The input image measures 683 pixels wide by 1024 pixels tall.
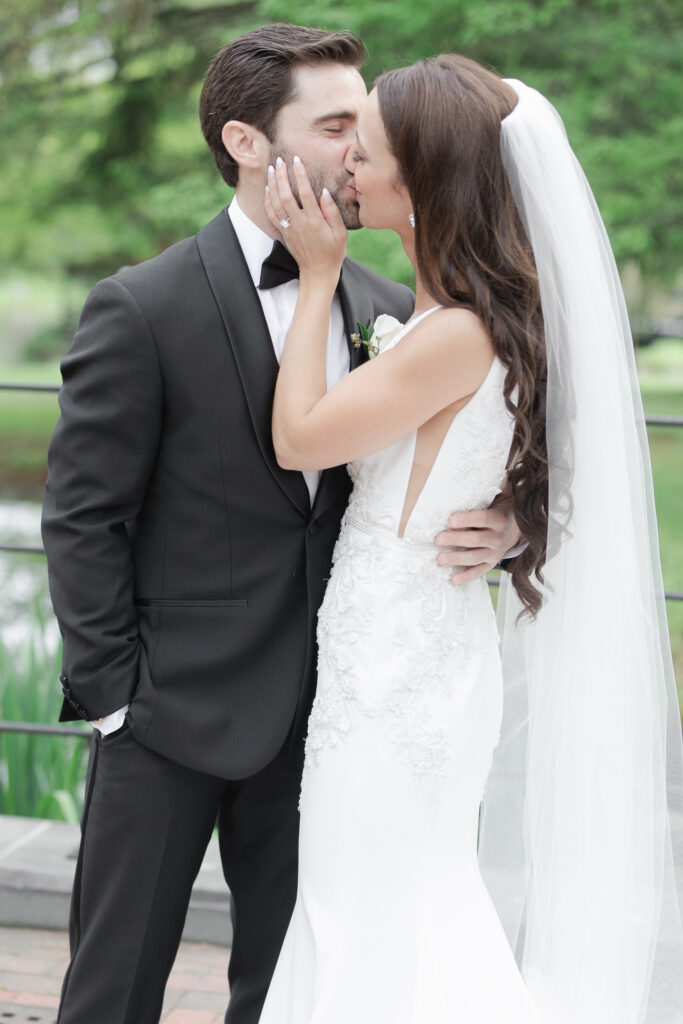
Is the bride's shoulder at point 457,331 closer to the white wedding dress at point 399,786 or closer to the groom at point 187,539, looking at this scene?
the white wedding dress at point 399,786

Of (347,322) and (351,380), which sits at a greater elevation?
(347,322)

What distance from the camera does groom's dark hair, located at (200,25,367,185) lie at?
2.40 metres

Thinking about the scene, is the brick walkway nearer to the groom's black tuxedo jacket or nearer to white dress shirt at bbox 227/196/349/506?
the groom's black tuxedo jacket

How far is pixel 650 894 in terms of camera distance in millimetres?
2432

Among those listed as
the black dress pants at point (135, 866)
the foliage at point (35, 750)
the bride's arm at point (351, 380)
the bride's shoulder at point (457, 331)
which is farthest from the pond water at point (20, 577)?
the bride's shoulder at point (457, 331)

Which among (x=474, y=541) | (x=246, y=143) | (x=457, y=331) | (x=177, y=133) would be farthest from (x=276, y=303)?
(x=177, y=133)

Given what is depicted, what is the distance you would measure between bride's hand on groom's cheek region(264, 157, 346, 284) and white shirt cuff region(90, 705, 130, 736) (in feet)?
3.20

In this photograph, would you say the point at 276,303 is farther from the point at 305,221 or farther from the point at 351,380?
the point at 351,380

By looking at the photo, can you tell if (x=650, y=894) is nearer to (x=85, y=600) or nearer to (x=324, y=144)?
(x=85, y=600)

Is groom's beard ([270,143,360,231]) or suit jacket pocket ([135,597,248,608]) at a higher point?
groom's beard ([270,143,360,231])

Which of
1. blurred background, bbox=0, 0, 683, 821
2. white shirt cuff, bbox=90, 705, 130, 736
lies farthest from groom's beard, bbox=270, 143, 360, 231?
white shirt cuff, bbox=90, 705, 130, 736

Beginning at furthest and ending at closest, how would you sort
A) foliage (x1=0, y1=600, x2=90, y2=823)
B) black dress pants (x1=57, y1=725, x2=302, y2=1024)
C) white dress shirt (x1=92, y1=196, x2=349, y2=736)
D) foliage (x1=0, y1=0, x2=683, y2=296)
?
foliage (x1=0, y1=0, x2=683, y2=296), foliage (x1=0, y1=600, x2=90, y2=823), white dress shirt (x1=92, y1=196, x2=349, y2=736), black dress pants (x1=57, y1=725, x2=302, y2=1024)

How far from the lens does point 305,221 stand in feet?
7.45

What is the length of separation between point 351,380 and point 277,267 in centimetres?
35
